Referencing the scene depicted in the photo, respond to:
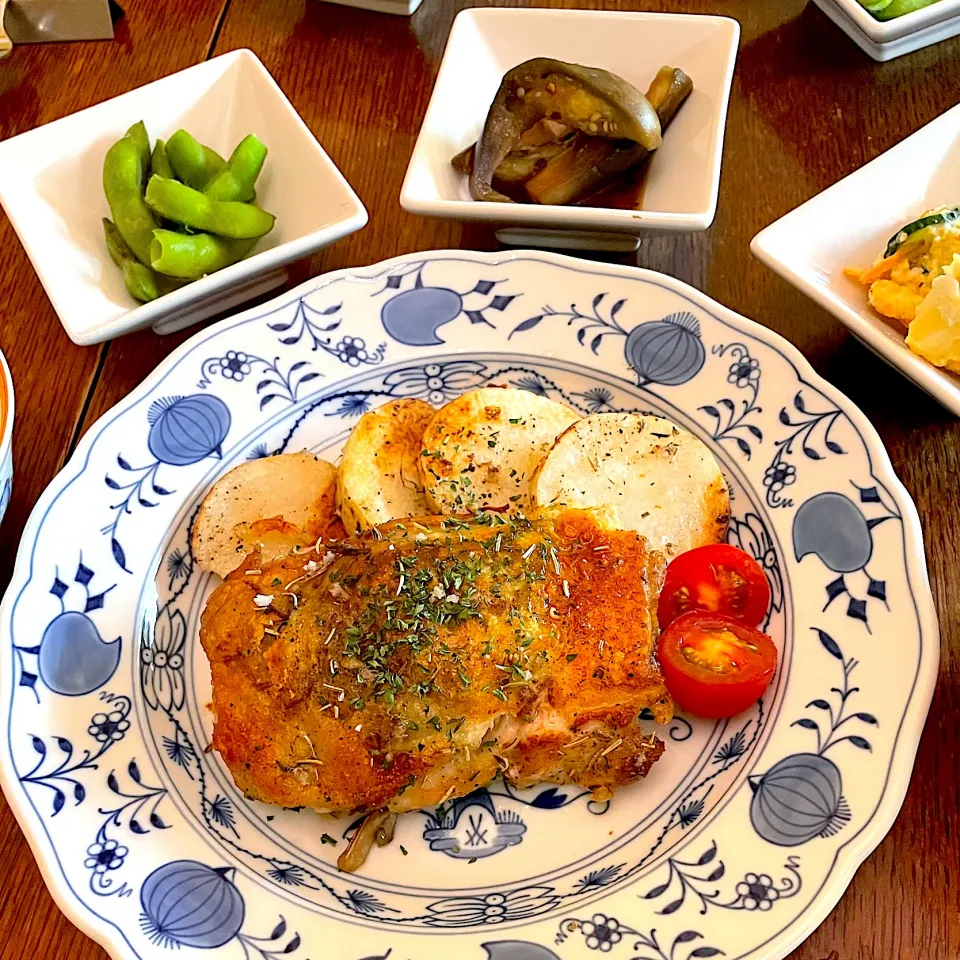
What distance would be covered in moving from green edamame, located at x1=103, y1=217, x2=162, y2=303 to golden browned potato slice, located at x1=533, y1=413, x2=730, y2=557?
1.53 metres

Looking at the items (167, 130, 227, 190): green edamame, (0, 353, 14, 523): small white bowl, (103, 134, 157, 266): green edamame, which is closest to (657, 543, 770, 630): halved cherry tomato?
(0, 353, 14, 523): small white bowl

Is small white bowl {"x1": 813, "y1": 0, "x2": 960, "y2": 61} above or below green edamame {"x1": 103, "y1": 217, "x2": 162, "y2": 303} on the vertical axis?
below

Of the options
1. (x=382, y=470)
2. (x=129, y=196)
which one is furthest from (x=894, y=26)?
(x=129, y=196)

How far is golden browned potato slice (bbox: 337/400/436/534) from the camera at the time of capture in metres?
2.55


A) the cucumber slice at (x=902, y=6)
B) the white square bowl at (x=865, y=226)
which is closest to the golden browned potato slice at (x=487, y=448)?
the white square bowl at (x=865, y=226)

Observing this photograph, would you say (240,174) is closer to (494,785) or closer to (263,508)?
Result: (263,508)

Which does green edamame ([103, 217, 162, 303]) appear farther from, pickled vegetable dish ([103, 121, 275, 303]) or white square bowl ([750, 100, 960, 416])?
white square bowl ([750, 100, 960, 416])

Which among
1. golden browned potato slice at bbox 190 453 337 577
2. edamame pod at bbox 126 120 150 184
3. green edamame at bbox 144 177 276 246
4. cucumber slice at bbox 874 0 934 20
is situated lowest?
golden browned potato slice at bbox 190 453 337 577

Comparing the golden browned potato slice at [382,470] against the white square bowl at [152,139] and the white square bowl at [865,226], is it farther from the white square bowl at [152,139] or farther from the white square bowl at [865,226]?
the white square bowl at [865,226]

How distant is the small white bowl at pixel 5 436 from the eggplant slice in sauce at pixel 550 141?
5.34 ft

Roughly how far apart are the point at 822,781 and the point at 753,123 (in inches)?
104

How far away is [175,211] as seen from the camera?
319cm

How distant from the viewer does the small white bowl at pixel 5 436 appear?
2.45 meters

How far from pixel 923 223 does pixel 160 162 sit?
2576 mm
